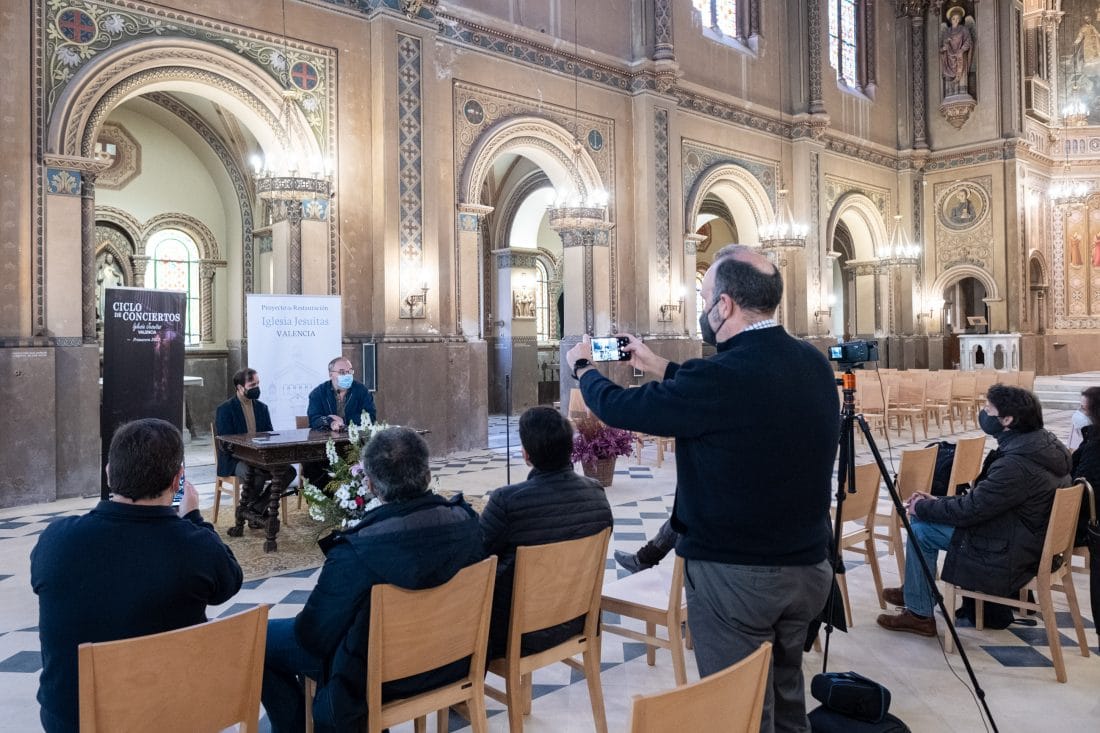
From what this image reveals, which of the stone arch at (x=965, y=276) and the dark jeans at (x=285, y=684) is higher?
the stone arch at (x=965, y=276)

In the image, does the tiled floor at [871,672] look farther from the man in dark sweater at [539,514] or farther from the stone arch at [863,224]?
the stone arch at [863,224]

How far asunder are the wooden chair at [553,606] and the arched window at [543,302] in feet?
50.7

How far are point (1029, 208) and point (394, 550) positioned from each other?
67.4 feet

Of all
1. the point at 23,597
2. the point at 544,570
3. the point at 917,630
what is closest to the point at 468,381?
the point at 23,597

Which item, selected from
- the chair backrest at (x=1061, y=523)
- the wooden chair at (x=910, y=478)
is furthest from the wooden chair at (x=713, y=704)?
the wooden chair at (x=910, y=478)

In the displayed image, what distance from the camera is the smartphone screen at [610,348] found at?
2.46 metres

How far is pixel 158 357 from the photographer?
6359 mm

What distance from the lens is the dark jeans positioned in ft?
8.25

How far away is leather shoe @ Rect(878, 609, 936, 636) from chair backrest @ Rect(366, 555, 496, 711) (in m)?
2.42

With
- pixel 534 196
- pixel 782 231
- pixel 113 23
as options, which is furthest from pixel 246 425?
pixel 782 231

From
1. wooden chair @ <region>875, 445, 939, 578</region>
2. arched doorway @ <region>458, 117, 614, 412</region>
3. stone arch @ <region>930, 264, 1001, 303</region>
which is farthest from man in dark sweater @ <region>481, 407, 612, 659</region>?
stone arch @ <region>930, 264, 1001, 303</region>

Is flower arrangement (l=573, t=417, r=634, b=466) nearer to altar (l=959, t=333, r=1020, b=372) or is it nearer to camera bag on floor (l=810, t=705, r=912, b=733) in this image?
camera bag on floor (l=810, t=705, r=912, b=733)

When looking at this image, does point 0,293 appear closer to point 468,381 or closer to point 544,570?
point 468,381

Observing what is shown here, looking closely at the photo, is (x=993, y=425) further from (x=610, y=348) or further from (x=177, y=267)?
(x=177, y=267)
